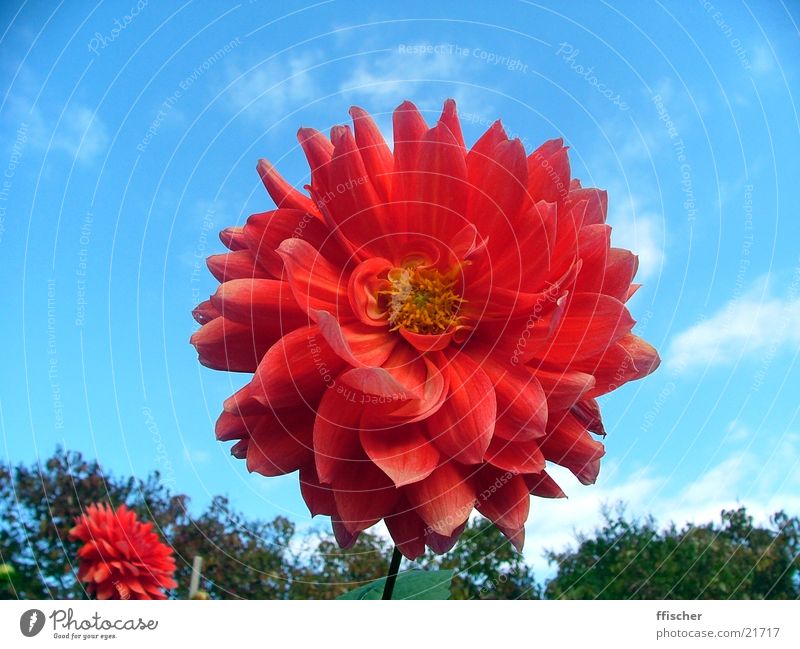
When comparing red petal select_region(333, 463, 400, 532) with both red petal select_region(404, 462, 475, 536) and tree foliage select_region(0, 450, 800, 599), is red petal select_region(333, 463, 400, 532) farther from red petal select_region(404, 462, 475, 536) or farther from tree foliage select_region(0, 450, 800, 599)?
tree foliage select_region(0, 450, 800, 599)

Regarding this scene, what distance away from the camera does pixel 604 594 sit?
1.07 metres

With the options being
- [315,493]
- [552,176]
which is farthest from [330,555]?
[552,176]

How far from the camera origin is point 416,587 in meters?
0.54

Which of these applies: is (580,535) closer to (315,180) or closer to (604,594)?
(604,594)

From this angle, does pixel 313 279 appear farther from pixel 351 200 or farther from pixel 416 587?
pixel 416 587

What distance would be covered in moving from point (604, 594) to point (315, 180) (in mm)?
874

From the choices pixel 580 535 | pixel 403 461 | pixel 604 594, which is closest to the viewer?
pixel 403 461

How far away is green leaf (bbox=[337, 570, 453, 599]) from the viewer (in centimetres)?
53

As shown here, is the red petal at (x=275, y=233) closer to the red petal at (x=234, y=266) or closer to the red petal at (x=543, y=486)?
the red petal at (x=234, y=266)
